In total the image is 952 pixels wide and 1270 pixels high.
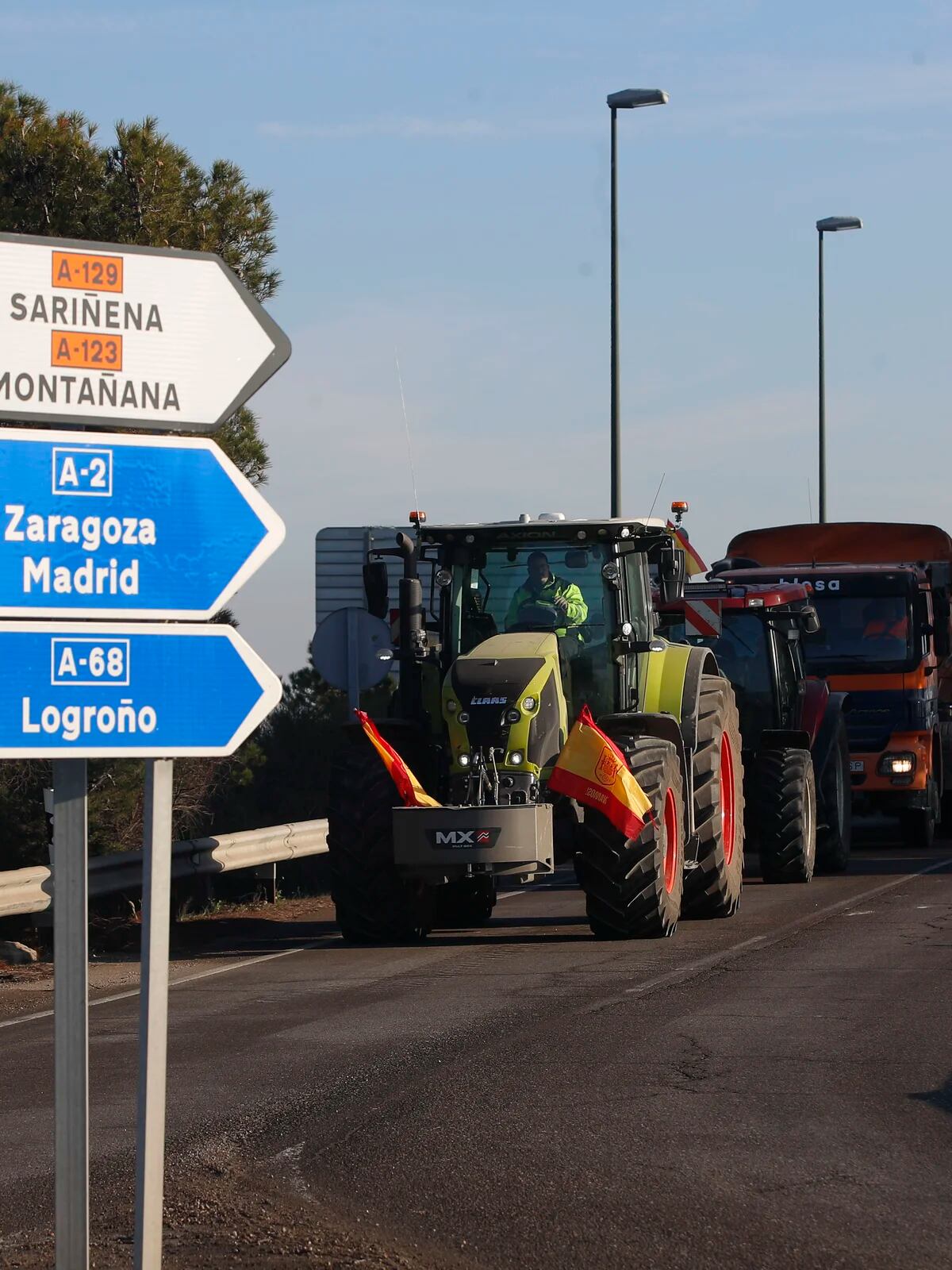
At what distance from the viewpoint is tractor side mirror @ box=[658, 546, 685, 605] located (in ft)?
46.5

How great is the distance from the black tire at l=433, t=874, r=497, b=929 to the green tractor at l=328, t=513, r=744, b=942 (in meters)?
0.02

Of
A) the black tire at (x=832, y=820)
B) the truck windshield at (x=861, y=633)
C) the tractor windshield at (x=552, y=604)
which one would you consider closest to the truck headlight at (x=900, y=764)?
the truck windshield at (x=861, y=633)

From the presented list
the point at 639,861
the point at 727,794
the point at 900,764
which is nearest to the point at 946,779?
the point at 900,764

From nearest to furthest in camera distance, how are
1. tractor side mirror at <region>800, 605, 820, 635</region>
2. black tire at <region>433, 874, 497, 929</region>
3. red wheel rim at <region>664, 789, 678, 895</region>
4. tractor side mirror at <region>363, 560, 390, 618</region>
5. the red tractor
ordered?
red wheel rim at <region>664, 789, 678, 895</region> < tractor side mirror at <region>363, 560, 390, 618</region> < black tire at <region>433, 874, 497, 929</region> < the red tractor < tractor side mirror at <region>800, 605, 820, 635</region>

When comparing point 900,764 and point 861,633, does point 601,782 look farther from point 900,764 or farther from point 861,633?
point 900,764

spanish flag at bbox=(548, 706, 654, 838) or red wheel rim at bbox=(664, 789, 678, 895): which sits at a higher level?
spanish flag at bbox=(548, 706, 654, 838)

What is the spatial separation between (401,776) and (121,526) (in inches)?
326

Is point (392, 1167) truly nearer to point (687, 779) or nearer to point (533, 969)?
point (533, 969)

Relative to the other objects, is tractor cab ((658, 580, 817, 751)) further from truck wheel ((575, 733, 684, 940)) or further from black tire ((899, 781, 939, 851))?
truck wheel ((575, 733, 684, 940))

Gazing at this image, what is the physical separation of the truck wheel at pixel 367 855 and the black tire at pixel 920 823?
34.0ft

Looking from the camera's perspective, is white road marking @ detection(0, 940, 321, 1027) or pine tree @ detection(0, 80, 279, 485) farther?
pine tree @ detection(0, 80, 279, 485)

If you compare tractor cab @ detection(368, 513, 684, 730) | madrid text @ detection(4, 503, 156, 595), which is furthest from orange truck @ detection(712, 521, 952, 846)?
madrid text @ detection(4, 503, 156, 595)

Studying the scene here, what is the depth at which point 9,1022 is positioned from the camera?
1066cm

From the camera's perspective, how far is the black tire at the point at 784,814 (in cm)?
1702
